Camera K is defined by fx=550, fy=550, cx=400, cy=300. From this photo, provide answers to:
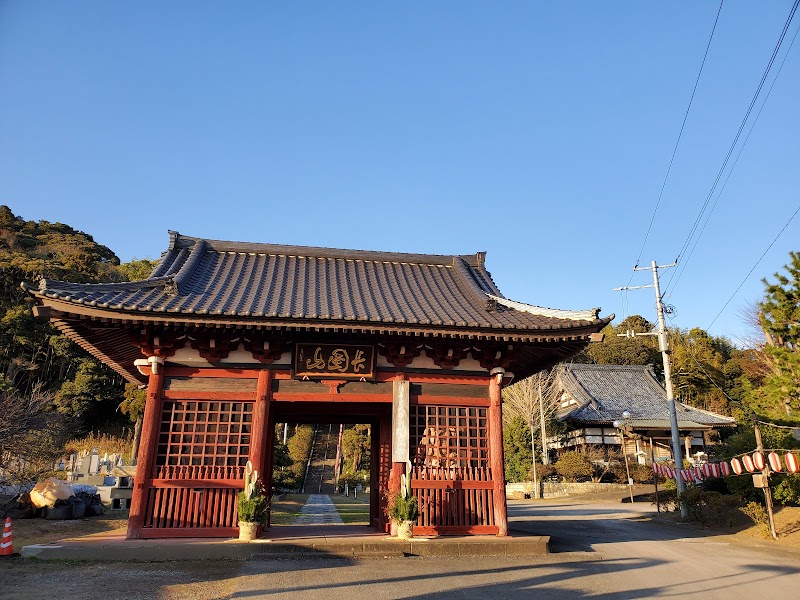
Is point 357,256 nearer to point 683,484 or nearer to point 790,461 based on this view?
point 790,461

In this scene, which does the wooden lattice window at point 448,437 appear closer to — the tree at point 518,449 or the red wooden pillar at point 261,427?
the red wooden pillar at point 261,427

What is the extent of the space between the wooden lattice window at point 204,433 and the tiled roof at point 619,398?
31217 millimetres

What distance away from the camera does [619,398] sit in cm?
4341

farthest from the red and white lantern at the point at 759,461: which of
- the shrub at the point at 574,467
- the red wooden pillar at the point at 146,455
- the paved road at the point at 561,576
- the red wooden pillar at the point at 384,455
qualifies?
the shrub at the point at 574,467

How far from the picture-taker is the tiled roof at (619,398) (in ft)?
125

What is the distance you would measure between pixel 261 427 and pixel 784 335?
49.2 ft

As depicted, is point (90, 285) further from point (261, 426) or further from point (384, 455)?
point (384, 455)

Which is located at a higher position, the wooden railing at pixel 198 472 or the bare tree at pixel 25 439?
the bare tree at pixel 25 439

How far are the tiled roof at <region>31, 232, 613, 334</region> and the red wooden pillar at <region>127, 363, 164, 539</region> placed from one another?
5.88 feet

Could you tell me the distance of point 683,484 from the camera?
20.4 meters

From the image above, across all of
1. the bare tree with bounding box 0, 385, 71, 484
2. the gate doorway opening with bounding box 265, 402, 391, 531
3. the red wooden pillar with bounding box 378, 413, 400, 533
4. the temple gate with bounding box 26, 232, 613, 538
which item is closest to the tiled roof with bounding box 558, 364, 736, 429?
the gate doorway opening with bounding box 265, 402, 391, 531

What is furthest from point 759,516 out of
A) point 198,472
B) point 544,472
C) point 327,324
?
point 544,472

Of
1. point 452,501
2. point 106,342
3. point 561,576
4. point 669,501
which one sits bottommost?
point 561,576

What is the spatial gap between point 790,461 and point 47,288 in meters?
17.2
